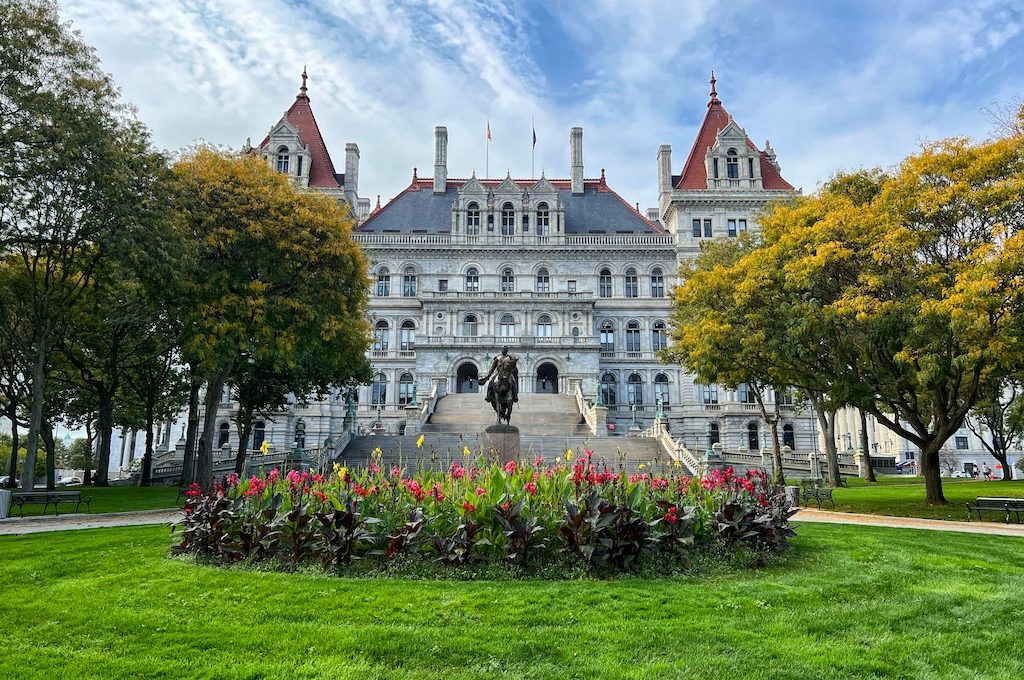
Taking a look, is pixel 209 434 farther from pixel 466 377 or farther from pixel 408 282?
pixel 408 282

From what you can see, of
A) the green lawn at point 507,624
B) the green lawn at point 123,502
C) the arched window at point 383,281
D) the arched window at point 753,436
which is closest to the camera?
the green lawn at point 507,624

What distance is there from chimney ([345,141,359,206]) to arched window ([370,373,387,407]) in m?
16.6

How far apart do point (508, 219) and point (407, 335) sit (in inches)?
497

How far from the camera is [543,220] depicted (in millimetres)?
56969

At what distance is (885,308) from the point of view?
18438 millimetres

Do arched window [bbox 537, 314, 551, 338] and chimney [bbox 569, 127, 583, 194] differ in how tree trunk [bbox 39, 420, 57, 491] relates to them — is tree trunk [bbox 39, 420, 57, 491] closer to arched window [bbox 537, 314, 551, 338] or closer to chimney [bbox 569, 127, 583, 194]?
arched window [bbox 537, 314, 551, 338]

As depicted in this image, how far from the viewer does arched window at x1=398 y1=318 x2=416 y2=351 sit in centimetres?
5462

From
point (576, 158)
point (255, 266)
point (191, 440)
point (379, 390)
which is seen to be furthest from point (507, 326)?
point (255, 266)

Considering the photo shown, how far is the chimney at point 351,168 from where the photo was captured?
2383 inches

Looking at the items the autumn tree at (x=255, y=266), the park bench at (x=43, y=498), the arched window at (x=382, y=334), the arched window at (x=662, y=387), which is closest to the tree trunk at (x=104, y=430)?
the autumn tree at (x=255, y=266)

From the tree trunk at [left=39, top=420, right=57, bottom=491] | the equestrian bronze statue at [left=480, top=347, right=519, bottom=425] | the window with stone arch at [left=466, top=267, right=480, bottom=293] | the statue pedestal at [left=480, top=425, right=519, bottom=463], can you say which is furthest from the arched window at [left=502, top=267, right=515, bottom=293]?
the statue pedestal at [left=480, top=425, right=519, bottom=463]

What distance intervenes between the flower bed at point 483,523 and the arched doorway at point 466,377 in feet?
130

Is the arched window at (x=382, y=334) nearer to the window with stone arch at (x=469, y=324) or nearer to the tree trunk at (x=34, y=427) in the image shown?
the window with stone arch at (x=469, y=324)

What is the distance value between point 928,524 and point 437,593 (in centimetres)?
1464
